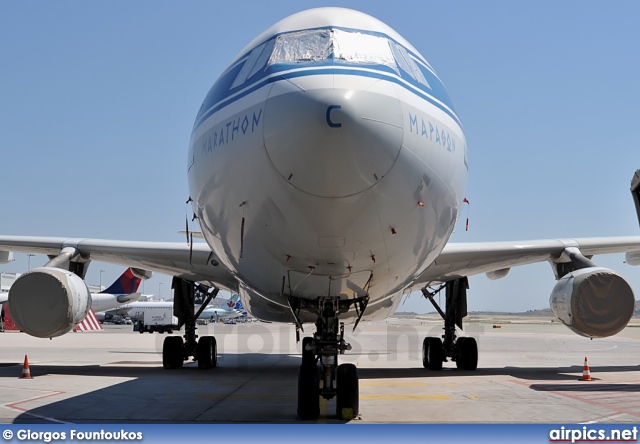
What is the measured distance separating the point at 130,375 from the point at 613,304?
964 centimetres

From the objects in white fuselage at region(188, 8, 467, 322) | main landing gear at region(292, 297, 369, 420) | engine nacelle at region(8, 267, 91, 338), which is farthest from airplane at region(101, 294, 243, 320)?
white fuselage at region(188, 8, 467, 322)

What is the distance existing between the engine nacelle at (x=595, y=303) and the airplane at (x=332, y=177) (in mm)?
18

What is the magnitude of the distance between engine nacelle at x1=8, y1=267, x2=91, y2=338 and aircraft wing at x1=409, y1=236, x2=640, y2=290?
5938 millimetres

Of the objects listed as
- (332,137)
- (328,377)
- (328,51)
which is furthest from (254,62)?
(328,377)

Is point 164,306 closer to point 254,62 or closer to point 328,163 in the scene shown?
point 254,62

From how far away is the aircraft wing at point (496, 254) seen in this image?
1304 cm

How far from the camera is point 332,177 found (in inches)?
226

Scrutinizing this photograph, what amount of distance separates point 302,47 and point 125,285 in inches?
2763

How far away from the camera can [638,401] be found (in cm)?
1058

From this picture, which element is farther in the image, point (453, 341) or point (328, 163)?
point (453, 341)

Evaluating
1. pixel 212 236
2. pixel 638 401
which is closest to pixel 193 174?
pixel 212 236

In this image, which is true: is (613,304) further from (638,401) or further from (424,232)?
(424,232)

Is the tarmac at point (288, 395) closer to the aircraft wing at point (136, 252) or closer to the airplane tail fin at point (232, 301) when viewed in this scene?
the aircraft wing at point (136, 252)

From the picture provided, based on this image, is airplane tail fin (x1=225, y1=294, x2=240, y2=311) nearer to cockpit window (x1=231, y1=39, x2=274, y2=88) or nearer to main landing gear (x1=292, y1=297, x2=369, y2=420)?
main landing gear (x1=292, y1=297, x2=369, y2=420)
